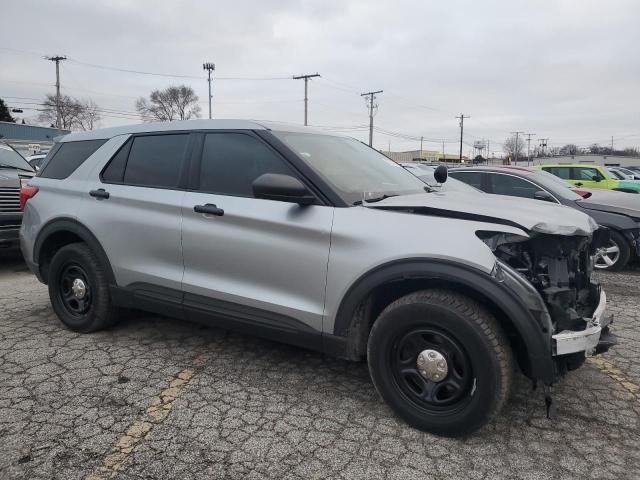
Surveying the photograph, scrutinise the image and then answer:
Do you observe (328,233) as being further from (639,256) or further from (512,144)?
(512,144)

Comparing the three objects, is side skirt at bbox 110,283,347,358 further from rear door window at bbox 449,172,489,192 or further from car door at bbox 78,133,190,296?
rear door window at bbox 449,172,489,192

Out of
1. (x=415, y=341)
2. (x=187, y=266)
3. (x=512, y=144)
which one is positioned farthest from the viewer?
(x=512, y=144)

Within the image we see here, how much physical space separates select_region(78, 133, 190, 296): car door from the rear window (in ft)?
0.96

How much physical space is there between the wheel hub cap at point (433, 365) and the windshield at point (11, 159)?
7488mm

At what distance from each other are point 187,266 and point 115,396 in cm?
97

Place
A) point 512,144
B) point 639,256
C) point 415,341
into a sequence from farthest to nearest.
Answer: point 512,144 → point 639,256 → point 415,341

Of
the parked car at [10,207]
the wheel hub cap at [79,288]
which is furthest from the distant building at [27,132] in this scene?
the wheel hub cap at [79,288]

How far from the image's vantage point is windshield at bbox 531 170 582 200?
24.6 ft

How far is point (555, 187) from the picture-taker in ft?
25.1

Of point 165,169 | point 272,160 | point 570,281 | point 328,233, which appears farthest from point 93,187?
point 570,281

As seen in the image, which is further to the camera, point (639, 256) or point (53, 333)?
point (639, 256)

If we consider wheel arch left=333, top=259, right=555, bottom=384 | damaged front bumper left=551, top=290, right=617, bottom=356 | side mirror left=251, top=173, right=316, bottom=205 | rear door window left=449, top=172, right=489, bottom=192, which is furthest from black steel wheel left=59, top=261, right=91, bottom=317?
rear door window left=449, top=172, right=489, bottom=192

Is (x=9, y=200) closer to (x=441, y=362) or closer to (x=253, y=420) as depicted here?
(x=253, y=420)

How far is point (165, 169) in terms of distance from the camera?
3.80 metres
